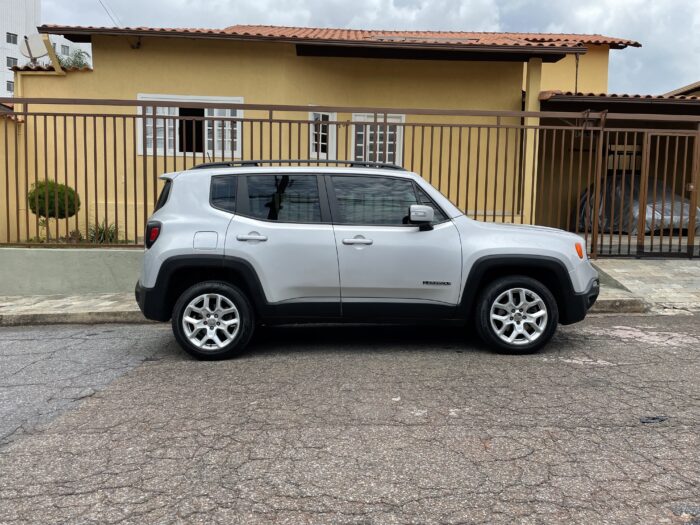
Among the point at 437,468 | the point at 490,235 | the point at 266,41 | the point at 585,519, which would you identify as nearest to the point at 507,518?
the point at 585,519

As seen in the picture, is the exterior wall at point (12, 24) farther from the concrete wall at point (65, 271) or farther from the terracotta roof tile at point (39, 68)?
the concrete wall at point (65, 271)

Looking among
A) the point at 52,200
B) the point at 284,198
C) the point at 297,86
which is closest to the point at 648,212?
the point at 297,86

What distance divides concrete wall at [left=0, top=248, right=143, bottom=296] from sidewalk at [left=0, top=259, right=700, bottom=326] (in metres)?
0.17

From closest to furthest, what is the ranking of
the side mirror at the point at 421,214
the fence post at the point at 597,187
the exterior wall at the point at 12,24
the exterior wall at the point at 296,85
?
the side mirror at the point at 421,214
the fence post at the point at 597,187
the exterior wall at the point at 296,85
the exterior wall at the point at 12,24

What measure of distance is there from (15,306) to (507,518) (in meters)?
7.32

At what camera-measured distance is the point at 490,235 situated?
5.75 metres

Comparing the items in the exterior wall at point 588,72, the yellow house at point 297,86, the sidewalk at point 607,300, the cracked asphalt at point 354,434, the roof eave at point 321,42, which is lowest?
the cracked asphalt at point 354,434

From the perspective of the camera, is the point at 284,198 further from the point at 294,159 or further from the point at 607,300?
the point at 607,300

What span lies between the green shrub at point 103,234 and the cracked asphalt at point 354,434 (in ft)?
10.2

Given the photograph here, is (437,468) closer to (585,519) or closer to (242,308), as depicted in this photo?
(585,519)

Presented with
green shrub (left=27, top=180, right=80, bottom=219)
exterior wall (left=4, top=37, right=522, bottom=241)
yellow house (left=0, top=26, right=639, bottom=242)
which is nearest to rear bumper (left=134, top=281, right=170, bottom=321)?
green shrub (left=27, top=180, right=80, bottom=219)

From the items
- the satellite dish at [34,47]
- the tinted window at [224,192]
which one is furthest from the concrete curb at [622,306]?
the satellite dish at [34,47]

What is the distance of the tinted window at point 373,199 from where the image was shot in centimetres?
578

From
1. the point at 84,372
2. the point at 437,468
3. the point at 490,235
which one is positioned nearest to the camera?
the point at 437,468
